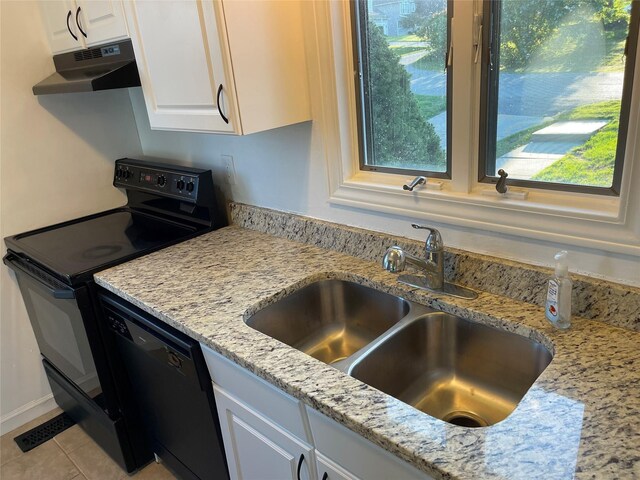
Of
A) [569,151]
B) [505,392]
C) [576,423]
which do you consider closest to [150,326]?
[505,392]

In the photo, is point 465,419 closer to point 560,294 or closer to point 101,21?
point 560,294

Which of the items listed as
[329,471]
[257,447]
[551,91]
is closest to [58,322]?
[257,447]

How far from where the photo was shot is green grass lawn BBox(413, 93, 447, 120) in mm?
1421

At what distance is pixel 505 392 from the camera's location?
1272mm

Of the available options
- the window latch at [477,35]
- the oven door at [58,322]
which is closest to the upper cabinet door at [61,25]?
the oven door at [58,322]

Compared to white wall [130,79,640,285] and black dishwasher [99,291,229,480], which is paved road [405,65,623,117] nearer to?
white wall [130,79,640,285]

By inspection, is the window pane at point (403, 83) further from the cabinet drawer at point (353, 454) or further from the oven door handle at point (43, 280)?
the oven door handle at point (43, 280)

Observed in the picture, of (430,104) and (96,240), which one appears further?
(96,240)

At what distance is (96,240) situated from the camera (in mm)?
2055

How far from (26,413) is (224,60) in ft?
6.82

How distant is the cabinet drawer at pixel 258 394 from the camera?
3.72ft

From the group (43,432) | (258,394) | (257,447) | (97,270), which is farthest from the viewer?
(43,432)

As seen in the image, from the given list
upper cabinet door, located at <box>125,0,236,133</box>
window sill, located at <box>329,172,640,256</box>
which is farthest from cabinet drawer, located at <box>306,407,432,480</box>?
upper cabinet door, located at <box>125,0,236,133</box>

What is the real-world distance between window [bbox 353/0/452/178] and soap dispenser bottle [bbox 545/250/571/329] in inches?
17.7
